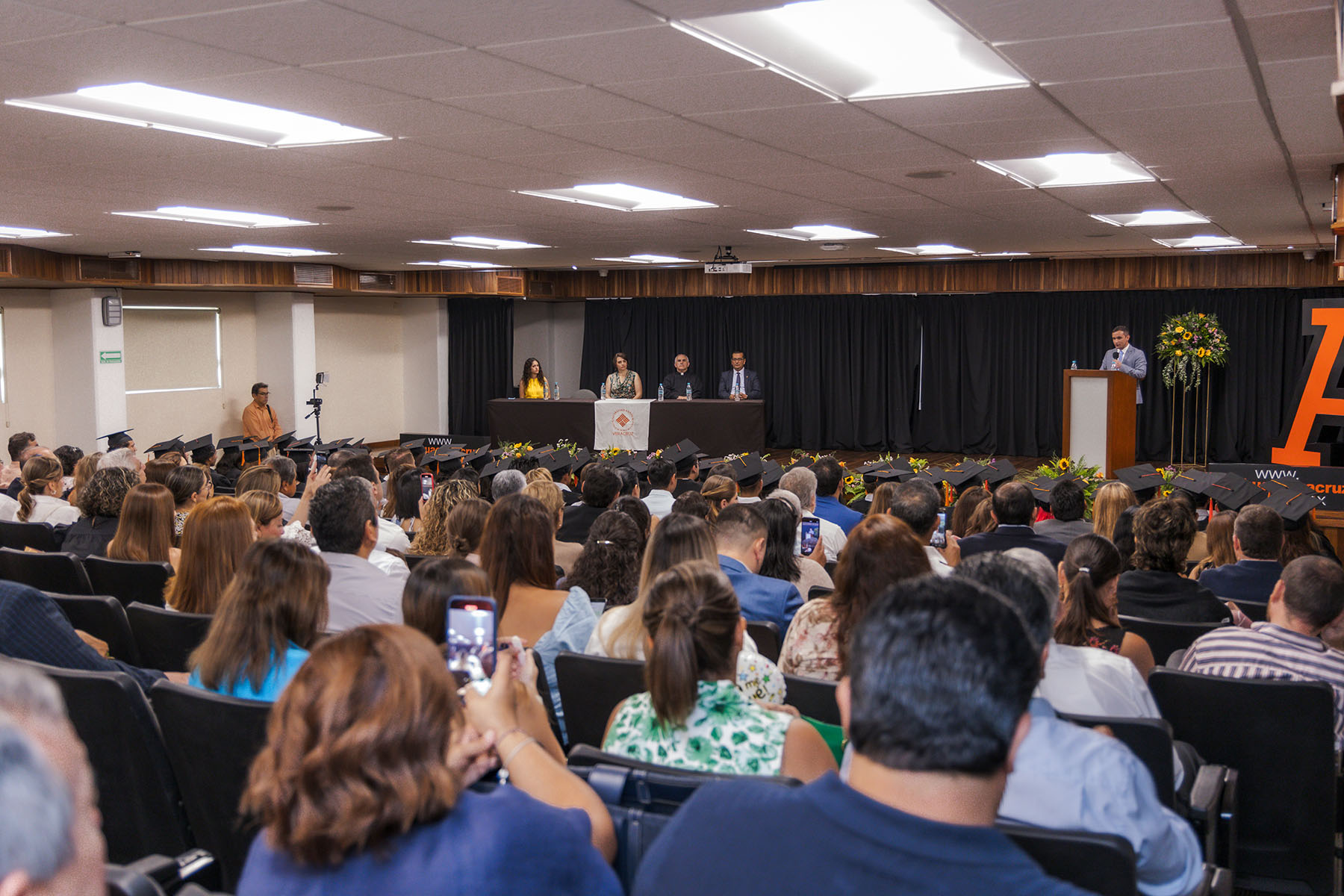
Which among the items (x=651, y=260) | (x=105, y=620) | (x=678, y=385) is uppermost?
(x=651, y=260)

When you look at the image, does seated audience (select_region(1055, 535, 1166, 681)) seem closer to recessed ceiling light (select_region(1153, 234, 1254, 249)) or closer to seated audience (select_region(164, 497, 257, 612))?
seated audience (select_region(164, 497, 257, 612))

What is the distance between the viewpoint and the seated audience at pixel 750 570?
3477mm

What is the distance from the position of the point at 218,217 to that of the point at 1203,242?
9.03 metres

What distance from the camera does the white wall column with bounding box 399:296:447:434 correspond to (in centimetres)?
1631

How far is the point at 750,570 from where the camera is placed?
3.68 meters

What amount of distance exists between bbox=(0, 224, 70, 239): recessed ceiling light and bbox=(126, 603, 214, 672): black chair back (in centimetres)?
645

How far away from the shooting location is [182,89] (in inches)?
155

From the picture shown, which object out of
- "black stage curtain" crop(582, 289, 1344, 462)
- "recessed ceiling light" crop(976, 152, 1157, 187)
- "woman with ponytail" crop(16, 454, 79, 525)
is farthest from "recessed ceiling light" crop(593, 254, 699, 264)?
"woman with ponytail" crop(16, 454, 79, 525)

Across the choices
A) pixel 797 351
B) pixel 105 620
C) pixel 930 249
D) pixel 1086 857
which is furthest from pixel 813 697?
pixel 797 351

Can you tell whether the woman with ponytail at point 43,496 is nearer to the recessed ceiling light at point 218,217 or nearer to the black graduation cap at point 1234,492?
the recessed ceiling light at point 218,217

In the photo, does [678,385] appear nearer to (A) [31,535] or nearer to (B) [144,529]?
(A) [31,535]

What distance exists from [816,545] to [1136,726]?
2.48 meters

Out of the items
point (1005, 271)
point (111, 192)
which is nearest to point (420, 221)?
point (111, 192)

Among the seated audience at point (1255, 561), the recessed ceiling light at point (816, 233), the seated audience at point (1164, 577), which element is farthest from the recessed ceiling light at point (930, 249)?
the seated audience at point (1164, 577)
